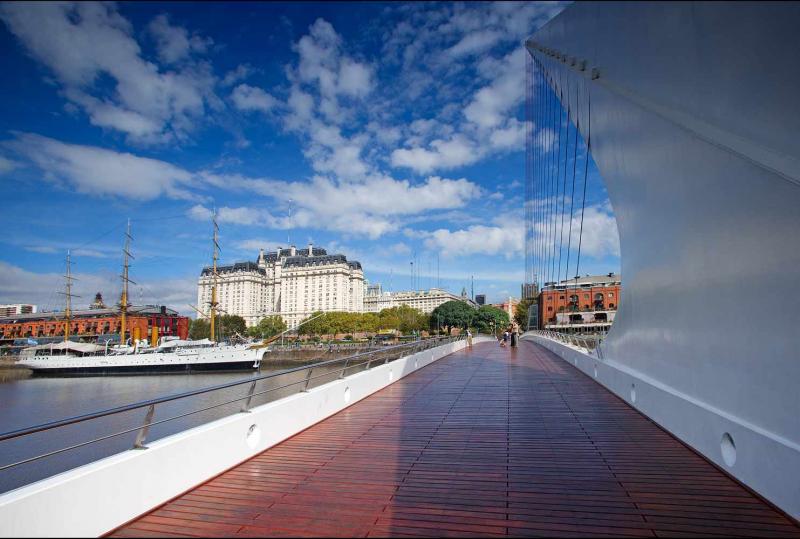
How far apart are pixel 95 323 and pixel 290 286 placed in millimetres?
68240

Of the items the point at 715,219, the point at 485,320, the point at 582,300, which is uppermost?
the point at 582,300

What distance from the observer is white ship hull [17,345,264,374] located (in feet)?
148

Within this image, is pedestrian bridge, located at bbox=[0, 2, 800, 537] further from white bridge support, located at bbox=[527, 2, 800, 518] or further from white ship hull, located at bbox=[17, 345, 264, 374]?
white ship hull, located at bbox=[17, 345, 264, 374]

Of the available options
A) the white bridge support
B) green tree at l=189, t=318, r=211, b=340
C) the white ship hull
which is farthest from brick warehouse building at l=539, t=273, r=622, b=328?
green tree at l=189, t=318, r=211, b=340

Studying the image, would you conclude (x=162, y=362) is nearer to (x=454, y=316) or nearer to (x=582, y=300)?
(x=582, y=300)

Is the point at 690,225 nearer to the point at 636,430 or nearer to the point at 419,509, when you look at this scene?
the point at 636,430

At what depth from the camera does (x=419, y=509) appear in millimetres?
3436

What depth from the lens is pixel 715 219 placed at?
452 cm

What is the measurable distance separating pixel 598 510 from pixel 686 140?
3959mm

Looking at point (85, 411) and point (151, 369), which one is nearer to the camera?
point (85, 411)

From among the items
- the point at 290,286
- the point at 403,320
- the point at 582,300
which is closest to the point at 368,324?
the point at 403,320

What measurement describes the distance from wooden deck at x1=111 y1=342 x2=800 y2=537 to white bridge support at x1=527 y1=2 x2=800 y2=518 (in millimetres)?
506

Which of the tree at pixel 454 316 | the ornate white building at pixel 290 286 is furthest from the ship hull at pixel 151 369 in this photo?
the ornate white building at pixel 290 286

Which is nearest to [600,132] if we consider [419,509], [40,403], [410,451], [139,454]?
[410,451]
